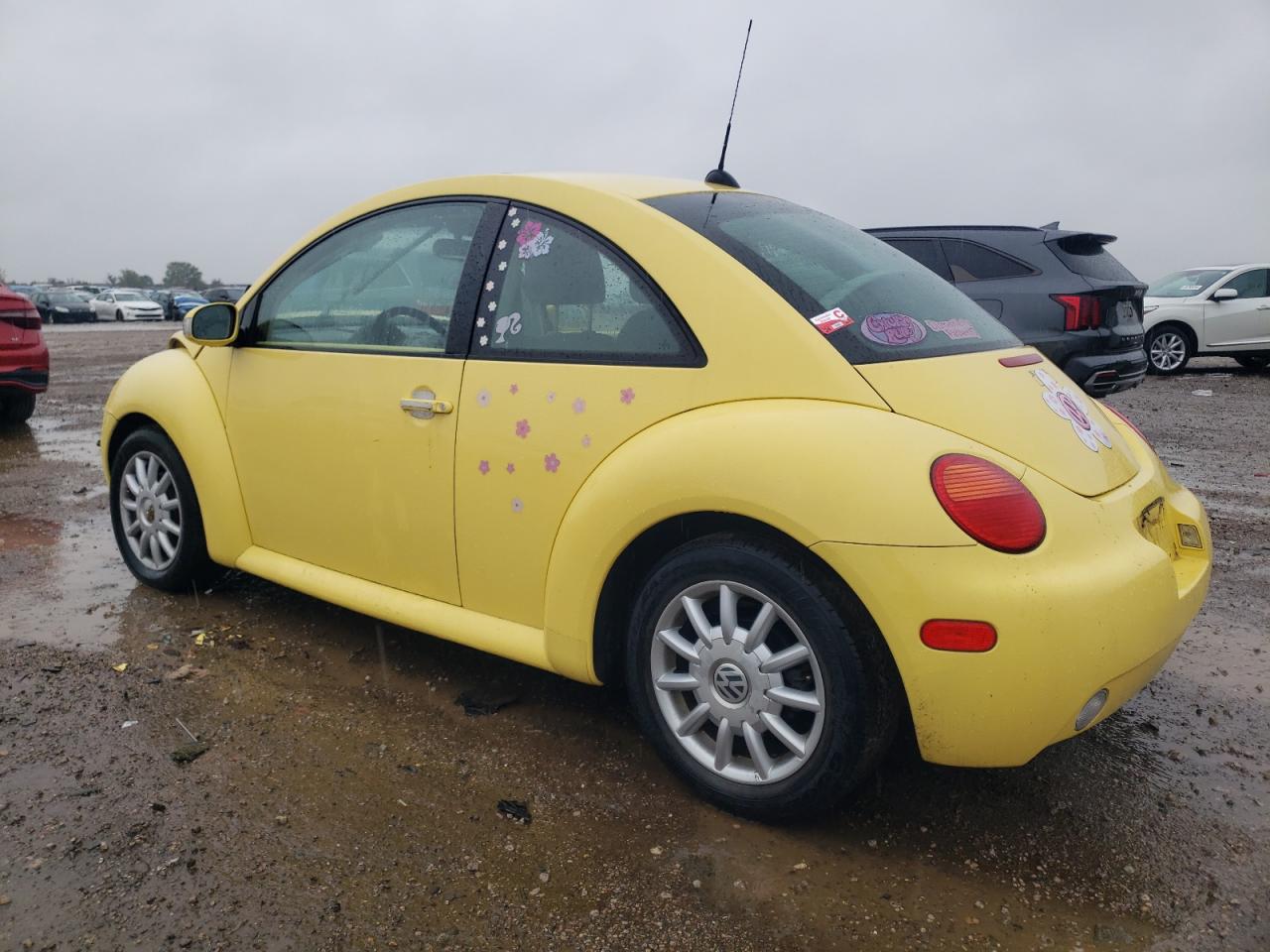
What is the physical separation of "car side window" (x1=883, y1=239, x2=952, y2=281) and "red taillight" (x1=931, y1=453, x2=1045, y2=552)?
5.78 meters

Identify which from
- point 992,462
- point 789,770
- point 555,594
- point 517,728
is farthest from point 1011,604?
point 517,728

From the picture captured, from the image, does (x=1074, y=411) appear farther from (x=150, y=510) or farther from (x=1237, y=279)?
(x=1237, y=279)

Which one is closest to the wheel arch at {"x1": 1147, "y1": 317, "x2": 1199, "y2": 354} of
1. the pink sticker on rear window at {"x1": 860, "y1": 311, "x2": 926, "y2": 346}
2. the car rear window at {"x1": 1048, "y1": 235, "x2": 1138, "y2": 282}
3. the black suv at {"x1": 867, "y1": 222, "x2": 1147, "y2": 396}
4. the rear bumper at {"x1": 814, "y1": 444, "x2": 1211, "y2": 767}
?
the black suv at {"x1": 867, "y1": 222, "x2": 1147, "y2": 396}

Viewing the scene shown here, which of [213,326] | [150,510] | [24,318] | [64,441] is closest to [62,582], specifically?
[150,510]

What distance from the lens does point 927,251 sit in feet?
25.0

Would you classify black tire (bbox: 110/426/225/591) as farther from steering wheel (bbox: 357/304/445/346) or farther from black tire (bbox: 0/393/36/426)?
black tire (bbox: 0/393/36/426)

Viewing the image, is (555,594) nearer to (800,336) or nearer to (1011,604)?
(800,336)

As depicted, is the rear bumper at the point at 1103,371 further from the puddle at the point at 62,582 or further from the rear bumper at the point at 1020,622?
the puddle at the point at 62,582

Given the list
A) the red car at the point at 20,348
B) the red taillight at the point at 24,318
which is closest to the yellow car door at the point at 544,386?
the red car at the point at 20,348

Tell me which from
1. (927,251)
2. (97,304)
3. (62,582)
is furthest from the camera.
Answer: (97,304)

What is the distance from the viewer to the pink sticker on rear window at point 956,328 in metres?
2.68

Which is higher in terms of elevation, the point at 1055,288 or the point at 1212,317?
the point at 1055,288

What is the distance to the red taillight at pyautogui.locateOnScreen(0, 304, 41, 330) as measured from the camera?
846 cm

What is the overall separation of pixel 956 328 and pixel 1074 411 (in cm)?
39
